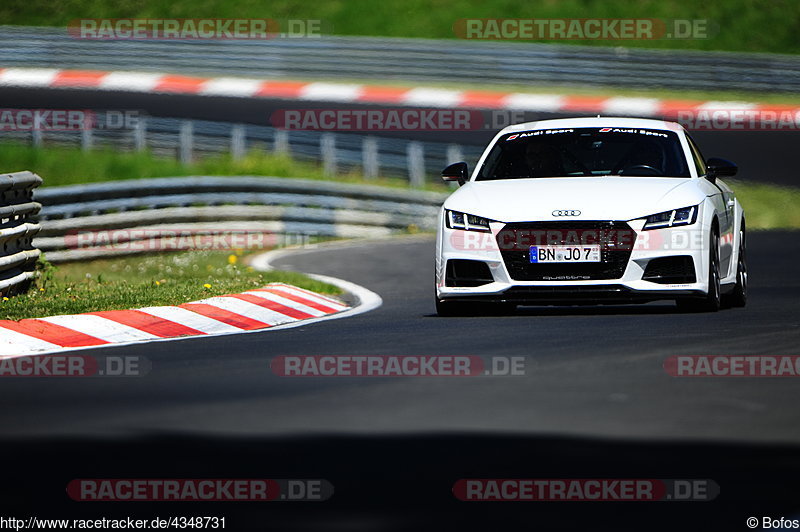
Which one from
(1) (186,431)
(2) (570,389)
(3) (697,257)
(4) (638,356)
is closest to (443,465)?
(1) (186,431)

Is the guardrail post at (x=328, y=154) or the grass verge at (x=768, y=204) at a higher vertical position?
the guardrail post at (x=328, y=154)

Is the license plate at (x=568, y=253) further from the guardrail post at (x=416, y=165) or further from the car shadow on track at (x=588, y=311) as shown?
the guardrail post at (x=416, y=165)

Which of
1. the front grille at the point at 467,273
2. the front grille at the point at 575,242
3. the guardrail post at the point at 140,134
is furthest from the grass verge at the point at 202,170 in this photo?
the front grille at the point at 575,242

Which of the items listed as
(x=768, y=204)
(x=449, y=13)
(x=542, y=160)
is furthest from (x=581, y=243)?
(x=449, y=13)

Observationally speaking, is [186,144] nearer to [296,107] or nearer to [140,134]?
[140,134]

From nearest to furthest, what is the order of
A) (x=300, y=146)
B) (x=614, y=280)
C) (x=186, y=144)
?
(x=614, y=280) → (x=186, y=144) → (x=300, y=146)

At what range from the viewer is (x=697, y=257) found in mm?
11594

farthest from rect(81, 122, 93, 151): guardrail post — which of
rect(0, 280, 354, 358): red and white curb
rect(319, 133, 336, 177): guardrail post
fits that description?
rect(0, 280, 354, 358): red and white curb

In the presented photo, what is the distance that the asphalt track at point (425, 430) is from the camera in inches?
223

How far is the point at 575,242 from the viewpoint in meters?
11.5

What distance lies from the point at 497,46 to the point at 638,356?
24.9 meters

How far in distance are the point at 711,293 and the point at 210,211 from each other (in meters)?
11.1

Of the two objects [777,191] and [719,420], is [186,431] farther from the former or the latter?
[777,191]

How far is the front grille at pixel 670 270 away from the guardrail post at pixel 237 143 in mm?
16456
